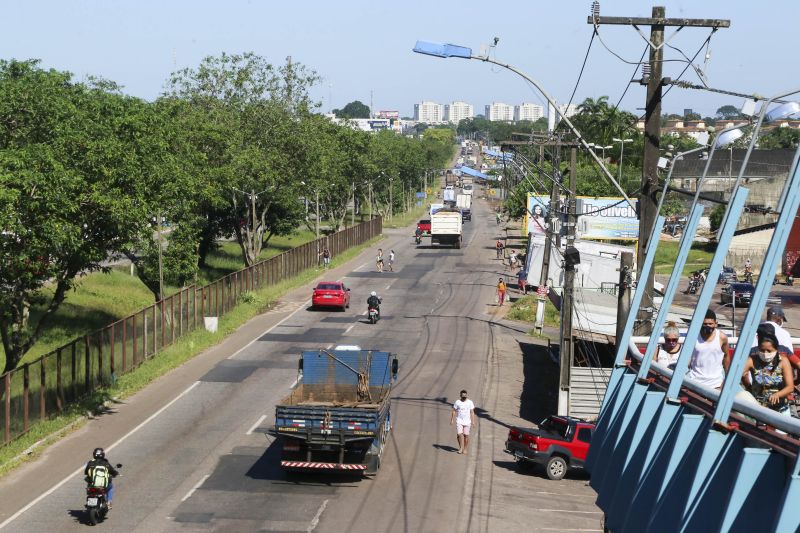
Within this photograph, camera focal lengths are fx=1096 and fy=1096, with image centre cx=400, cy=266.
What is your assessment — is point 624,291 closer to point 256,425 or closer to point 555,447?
point 555,447

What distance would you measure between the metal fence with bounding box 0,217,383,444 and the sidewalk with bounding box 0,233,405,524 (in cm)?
115

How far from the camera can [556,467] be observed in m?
25.6

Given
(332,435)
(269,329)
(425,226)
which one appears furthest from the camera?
(425,226)

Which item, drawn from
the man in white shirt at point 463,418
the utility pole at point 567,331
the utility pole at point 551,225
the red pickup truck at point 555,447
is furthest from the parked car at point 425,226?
the red pickup truck at point 555,447

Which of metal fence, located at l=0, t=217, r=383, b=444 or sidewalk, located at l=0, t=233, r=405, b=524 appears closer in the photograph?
sidewalk, located at l=0, t=233, r=405, b=524

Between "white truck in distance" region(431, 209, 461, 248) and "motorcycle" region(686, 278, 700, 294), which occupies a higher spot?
"white truck in distance" region(431, 209, 461, 248)

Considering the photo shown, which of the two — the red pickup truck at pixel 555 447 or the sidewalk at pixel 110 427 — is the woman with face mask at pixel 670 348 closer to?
the red pickup truck at pixel 555 447

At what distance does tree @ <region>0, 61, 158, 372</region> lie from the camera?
85.7 feet

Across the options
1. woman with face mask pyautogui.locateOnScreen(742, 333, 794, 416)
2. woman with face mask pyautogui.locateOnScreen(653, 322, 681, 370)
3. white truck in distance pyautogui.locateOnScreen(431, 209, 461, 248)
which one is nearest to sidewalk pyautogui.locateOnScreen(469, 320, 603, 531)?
woman with face mask pyautogui.locateOnScreen(653, 322, 681, 370)

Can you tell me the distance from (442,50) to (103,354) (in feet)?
59.6

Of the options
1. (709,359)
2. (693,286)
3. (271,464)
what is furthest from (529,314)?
(709,359)

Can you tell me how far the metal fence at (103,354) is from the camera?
27766 millimetres

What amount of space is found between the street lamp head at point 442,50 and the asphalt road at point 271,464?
29.2 ft

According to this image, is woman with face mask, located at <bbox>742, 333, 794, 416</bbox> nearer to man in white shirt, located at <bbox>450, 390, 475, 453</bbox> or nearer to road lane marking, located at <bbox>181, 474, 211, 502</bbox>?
road lane marking, located at <bbox>181, 474, 211, 502</bbox>
